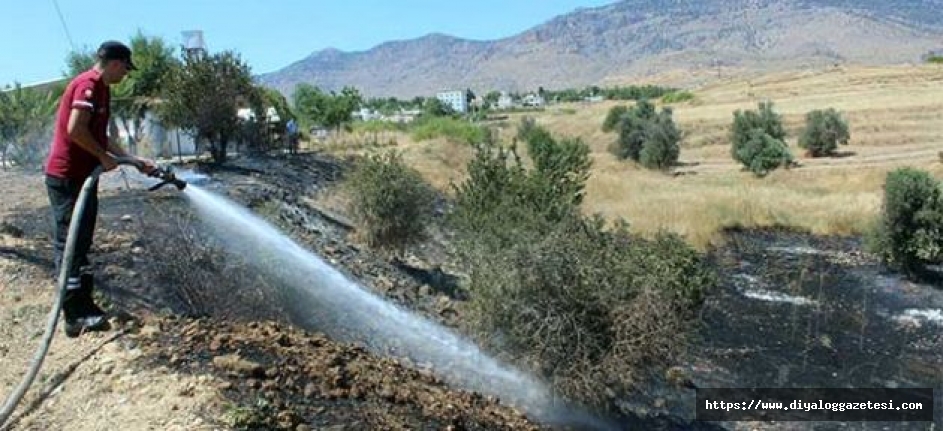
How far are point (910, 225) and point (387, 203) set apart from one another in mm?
16083

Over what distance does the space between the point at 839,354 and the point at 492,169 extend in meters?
8.50

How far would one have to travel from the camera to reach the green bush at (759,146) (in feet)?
171

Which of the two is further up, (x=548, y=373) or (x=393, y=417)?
(x=393, y=417)

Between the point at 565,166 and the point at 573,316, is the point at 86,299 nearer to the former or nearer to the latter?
the point at 573,316

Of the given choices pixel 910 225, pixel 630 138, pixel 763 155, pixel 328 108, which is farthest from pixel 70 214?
pixel 630 138

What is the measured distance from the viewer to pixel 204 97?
1091 inches

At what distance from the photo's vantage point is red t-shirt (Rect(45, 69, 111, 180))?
712 centimetres

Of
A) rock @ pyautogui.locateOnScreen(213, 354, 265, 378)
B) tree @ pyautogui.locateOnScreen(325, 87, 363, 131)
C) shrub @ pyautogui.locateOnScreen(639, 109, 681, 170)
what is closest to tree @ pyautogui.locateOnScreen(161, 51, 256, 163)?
rock @ pyautogui.locateOnScreen(213, 354, 265, 378)

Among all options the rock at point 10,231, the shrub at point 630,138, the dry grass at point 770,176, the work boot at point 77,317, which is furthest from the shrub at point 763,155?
the work boot at point 77,317

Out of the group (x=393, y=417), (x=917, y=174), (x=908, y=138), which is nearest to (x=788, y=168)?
(x=908, y=138)

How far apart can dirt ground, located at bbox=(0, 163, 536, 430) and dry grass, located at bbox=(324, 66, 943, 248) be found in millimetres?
22055

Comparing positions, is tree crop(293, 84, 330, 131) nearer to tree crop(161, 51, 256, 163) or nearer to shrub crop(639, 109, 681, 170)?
shrub crop(639, 109, 681, 170)

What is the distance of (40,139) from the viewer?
26.9 metres

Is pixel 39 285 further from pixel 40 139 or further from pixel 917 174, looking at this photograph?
pixel 917 174
